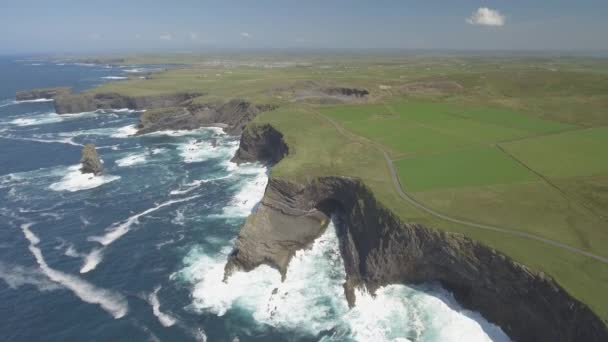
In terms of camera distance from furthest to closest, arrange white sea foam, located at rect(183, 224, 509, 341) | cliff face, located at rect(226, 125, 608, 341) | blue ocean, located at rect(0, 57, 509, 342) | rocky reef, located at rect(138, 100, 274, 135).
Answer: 1. rocky reef, located at rect(138, 100, 274, 135)
2. blue ocean, located at rect(0, 57, 509, 342)
3. white sea foam, located at rect(183, 224, 509, 341)
4. cliff face, located at rect(226, 125, 608, 341)

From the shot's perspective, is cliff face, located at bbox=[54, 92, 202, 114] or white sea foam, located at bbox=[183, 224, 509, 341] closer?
→ white sea foam, located at bbox=[183, 224, 509, 341]

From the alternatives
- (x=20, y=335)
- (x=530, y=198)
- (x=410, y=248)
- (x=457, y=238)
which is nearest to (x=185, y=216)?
(x=20, y=335)

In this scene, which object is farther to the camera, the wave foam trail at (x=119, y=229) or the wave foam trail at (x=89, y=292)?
the wave foam trail at (x=119, y=229)

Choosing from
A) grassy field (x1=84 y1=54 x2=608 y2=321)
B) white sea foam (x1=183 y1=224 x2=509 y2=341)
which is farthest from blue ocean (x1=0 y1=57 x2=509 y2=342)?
grassy field (x1=84 y1=54 x2=608 y2=321)

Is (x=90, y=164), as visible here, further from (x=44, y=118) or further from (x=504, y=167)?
(x=504, y=167)

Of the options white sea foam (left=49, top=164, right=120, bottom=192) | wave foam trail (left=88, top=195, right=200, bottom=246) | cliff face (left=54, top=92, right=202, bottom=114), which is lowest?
wave foam trail (left=88, top=195, right=200, bottom=246)

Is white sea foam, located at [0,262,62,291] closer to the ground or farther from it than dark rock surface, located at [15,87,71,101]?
closer to the ground

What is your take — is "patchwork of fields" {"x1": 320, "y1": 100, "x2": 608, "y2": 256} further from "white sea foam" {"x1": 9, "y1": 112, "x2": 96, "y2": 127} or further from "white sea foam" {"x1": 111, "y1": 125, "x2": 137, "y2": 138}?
"white sea foam" {"x1": 9, "y1": 112, "x2": 96, "y2": 127}

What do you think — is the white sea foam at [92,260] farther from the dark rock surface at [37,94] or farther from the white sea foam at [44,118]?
the dark rock surface at [37,94]

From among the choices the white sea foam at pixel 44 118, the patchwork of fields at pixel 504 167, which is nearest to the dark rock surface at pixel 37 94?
the white sea foam at pixel 44 118
